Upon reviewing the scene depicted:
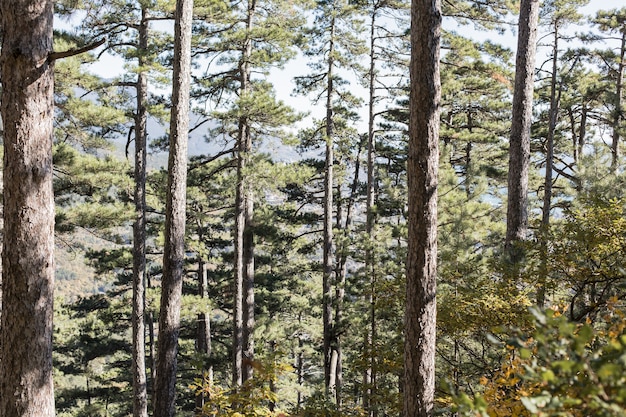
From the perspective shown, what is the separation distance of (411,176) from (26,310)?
3.31 m

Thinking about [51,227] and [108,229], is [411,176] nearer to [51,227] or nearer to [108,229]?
[51,227]

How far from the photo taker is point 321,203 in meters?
15.1

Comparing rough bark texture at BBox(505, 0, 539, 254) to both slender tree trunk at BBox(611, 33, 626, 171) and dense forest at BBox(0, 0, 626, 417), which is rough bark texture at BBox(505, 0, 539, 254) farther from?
slender tree trunk at BBox(611, 33, 626, 171)

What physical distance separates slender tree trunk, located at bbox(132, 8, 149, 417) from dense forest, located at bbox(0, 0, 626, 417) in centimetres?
5

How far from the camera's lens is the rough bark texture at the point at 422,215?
3.94 m

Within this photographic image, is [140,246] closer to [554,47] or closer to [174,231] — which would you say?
[174,231]

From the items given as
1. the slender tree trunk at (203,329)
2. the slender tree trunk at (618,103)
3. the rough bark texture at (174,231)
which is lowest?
the slender tree trunk at (203,329)

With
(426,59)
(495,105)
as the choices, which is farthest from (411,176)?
(495,105)

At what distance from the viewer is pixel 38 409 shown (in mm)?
3074

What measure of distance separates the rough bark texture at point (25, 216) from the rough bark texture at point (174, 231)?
93.3 inches

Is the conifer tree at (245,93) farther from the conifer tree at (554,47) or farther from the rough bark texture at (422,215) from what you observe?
the conifer tree at (554,47)

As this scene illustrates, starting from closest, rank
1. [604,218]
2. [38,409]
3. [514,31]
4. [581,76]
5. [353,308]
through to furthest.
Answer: [38,409] → [604,218] → [514,31] → [353,308] → [581,76]

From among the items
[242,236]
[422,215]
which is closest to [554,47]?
[242,236]

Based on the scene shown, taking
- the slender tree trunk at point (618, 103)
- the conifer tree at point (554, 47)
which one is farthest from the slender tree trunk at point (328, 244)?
the slender tree trunk at point (618, 103)
